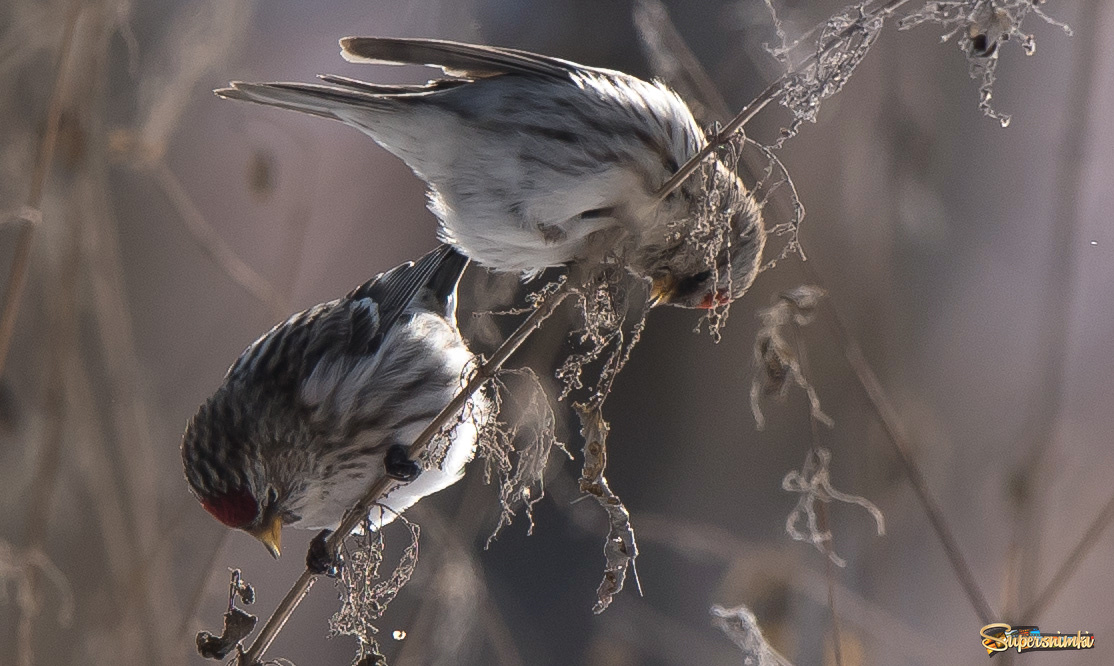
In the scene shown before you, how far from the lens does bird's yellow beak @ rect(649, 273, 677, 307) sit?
2264 mm

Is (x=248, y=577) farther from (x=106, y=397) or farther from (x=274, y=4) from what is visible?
(x=274, y=4)

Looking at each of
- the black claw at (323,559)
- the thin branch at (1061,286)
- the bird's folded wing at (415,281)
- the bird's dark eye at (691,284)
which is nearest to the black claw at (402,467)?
the black claw at (323,559)

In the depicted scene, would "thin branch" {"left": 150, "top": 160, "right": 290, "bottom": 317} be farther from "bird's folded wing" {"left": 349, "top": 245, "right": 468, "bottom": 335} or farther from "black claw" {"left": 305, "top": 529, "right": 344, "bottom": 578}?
"black claw" {"left": 305, "top": 529, "right": 344, "bottom": 578}

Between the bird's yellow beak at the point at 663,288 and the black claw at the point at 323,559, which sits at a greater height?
the bird's yellow beak at the point at 663,288

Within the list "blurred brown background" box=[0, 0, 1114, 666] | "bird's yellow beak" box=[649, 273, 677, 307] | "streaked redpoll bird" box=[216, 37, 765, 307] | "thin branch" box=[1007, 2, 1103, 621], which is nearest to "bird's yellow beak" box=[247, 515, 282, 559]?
"blurred brown background" box=[0, 0, 1114, 666]

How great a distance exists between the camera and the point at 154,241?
4059 millimetres

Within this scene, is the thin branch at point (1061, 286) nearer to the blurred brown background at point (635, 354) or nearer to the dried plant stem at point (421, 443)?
the blurred brown background at point (635, 354)

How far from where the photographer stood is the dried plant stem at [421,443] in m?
1.57

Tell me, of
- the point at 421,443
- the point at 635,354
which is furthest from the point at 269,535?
the point at 635,354

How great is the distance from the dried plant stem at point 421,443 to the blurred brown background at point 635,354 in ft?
1.38

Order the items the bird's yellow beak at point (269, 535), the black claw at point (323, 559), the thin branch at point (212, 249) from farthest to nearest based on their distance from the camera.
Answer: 1. the thin branch at point (212, 249)
2. the bird's yellow beak at point (269, 535)
3. the black claw at point (323, 559)

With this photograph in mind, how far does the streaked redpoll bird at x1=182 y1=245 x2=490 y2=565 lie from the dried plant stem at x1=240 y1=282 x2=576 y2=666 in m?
0.15

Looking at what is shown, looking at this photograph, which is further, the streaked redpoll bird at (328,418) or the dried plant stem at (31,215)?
the streaked redpoll bird at (328,418)

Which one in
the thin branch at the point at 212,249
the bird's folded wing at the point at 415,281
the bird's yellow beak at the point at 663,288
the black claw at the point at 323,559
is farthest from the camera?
the bird's folded wing at the point at 415,281
